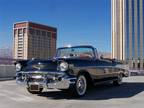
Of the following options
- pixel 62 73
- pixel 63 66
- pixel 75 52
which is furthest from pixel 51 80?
pixel 75 52

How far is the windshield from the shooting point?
35.8ft

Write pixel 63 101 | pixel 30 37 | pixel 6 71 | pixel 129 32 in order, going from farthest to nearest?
pixel 129 32
pixel 30 37
pixel 6 71
pixel 63 101

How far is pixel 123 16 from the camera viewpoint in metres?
123

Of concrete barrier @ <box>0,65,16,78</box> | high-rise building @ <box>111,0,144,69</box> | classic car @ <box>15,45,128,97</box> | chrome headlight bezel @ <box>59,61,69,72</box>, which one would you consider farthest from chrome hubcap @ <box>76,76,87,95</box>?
high-rise building @ <box>111,0,144,69</box>

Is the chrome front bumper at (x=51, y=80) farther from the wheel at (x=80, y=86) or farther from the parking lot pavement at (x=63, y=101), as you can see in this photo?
the parking lot pavement at (x=63, y=101)

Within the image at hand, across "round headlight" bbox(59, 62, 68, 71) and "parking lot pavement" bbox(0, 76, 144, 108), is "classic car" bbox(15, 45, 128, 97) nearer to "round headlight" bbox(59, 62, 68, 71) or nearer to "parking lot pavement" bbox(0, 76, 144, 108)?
"round headlight" bbox(59, 62, 68, 71)

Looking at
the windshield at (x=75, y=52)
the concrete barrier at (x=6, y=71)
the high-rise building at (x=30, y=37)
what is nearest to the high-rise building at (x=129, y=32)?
the high-rise building at (x=30, y=37)

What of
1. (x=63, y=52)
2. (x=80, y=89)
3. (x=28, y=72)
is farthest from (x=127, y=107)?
(x=63, y=52)

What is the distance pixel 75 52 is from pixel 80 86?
224 centimetres

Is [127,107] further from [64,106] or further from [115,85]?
[115,85]

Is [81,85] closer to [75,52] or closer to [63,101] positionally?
[63,101]

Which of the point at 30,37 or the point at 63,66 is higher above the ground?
the point at 30,37

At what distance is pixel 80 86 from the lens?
9.22 metres

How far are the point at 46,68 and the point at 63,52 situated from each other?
8.77ft
